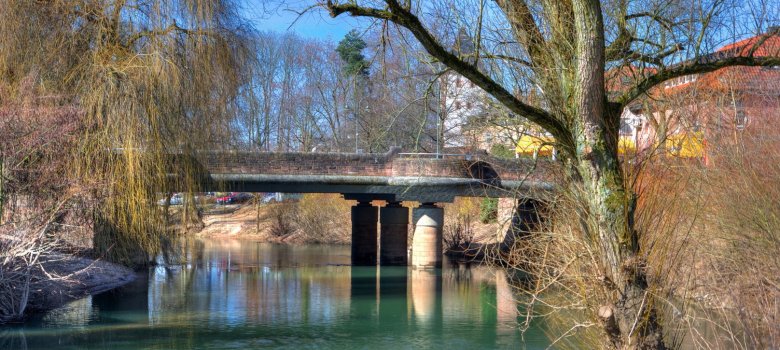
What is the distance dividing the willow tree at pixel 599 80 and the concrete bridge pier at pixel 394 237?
24419 mm

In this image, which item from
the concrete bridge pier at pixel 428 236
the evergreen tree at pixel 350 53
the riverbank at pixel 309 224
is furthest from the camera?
the evergreen tree at pixel 350 53

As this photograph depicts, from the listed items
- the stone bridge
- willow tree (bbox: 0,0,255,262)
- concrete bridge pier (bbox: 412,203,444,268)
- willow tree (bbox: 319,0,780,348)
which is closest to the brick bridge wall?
the stone bridge

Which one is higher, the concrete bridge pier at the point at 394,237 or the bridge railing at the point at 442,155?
the bridge railing at the point at 442,155

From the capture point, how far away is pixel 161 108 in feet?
61.0

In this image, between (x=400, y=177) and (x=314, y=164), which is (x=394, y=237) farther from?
(x=314, y=164)

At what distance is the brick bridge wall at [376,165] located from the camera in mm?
27391

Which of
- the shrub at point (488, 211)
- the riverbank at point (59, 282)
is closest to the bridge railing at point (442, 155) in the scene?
the shrub at point (488, 211)

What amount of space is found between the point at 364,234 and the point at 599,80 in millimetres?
27397

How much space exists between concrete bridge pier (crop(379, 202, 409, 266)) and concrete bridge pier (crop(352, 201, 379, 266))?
1163mm

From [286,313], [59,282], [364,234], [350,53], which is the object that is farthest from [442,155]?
[59,282]

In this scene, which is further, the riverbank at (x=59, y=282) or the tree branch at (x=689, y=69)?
the riverbank at (x=59, y=282)

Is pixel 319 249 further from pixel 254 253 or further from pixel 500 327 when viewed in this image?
pixel 500 327

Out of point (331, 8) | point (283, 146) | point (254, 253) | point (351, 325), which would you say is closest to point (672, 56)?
point (331, 8)

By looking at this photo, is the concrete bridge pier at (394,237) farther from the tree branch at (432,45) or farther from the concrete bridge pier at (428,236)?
the tree branch at (432,45)
